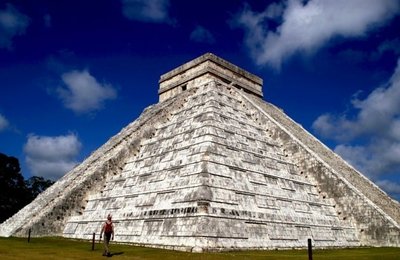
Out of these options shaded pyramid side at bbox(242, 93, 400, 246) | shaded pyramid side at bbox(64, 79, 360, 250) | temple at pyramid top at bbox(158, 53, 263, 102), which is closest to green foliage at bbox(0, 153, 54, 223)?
temple at pyramid top at bbox(158, 53, 263, 102)

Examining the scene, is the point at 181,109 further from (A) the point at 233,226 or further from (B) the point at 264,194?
(A) the point at 233,226

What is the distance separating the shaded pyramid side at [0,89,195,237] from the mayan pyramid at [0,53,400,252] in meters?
0.04

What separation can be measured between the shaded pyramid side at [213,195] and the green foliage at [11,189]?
1801 centimetres

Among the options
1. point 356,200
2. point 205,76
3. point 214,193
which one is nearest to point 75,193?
point 214,193

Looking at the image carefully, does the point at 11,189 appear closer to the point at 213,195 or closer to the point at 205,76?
the point at 205,76

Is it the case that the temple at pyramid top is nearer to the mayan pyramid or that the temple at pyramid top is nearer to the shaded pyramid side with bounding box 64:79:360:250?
the mayan pyramid

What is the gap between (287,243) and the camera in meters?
12.2

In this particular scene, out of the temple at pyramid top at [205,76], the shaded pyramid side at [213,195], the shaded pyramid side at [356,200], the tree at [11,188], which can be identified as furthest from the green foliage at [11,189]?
the shaded pyramid side at [356,200]

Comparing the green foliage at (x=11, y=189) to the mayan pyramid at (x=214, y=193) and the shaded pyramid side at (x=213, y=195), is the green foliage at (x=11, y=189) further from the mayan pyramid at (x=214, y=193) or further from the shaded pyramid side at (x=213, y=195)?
the shaded pyramid side at (x=213, y=195)

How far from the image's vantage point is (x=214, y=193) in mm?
11773

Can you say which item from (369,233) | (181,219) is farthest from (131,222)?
(369,233)

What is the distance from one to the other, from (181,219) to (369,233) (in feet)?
25.4

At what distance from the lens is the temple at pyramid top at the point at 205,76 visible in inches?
901

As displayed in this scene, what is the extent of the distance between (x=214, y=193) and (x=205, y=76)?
12.1 metres
